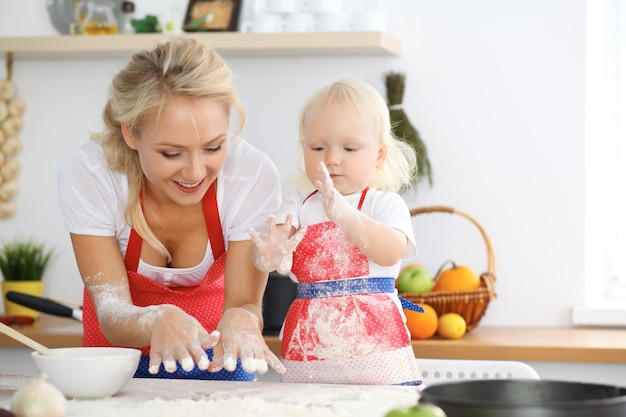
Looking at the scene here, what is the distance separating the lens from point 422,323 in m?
2.44

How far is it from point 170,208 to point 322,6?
1.14 meters

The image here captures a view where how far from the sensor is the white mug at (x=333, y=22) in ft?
9.28

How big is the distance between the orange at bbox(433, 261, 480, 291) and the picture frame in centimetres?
103

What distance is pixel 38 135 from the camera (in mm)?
3186

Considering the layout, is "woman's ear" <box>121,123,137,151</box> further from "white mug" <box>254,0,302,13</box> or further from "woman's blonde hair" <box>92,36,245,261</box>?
"white mug" <box>254,0,302,13</box>

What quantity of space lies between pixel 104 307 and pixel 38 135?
5.35 feet

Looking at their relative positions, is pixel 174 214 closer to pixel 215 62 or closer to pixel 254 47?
pixel 215 62

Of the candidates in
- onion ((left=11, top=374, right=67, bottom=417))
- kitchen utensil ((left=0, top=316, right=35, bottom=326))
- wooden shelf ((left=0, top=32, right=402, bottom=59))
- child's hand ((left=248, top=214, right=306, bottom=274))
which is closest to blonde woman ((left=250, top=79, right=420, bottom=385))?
child's hand ((left=248, top=214, right=306, bottom=274))

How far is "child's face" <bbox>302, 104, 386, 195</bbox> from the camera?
1.73m

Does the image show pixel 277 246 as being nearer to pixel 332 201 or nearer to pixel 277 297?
pixel 332 201

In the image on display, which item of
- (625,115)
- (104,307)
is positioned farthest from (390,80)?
(104,307)

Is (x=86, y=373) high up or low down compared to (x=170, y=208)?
down

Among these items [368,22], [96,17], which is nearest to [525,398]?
[368,22]

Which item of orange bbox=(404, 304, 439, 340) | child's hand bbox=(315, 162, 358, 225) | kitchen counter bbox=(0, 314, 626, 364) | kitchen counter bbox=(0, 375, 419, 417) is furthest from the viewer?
orange bbox=(404, 304, 439, 340)
